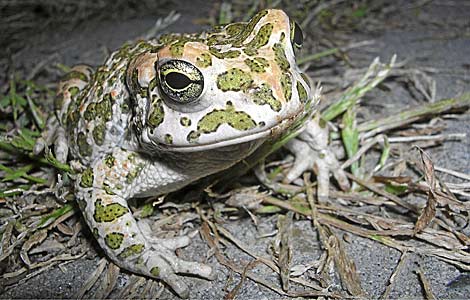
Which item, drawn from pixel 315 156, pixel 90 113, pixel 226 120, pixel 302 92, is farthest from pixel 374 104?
pixel 90 113

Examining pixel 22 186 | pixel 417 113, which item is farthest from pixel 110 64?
pixel 417 113

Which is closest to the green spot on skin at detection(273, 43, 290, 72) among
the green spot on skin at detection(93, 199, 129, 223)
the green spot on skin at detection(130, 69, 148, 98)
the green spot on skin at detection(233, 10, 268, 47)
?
the green spot on skin at detection(233, 10, 268, 47)

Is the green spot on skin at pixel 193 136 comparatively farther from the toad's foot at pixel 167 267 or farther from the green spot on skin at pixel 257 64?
the toad's foot at pixel 167 267

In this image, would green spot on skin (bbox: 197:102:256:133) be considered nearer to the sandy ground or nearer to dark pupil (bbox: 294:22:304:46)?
dark pupil (bbox: 294:22:304:46)

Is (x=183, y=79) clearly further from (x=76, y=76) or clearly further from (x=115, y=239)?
(x=76, y=76)

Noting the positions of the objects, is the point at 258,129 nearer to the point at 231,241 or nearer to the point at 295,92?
the point at 295,92

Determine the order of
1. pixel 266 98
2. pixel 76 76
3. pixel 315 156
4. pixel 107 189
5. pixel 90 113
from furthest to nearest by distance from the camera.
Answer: pixel 76 76 → pixel 315 156 → pixel 90 113 → pixel 107 189 → pixel 266 98
